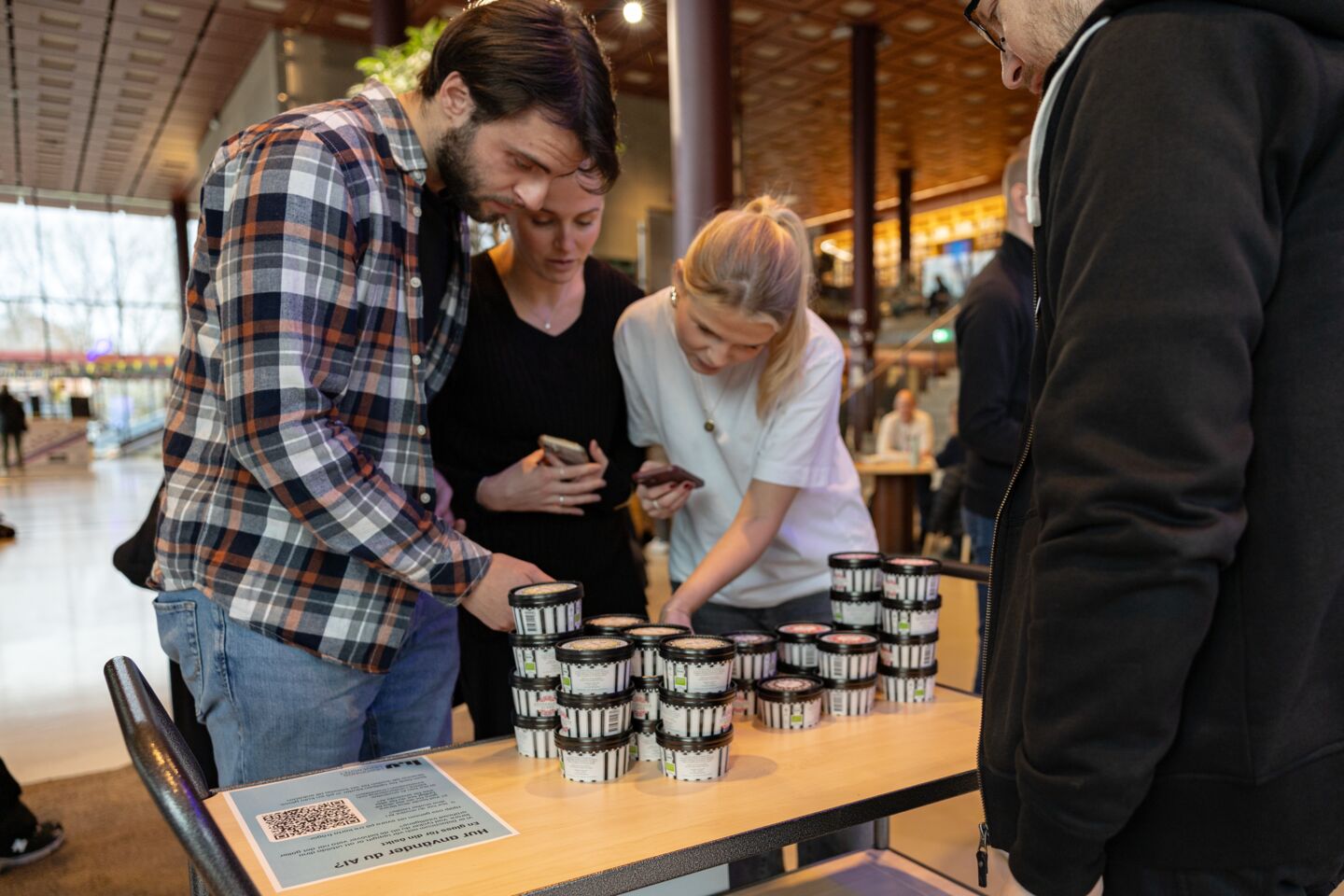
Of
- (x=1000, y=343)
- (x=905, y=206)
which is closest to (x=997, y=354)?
(x=1000, y=343)

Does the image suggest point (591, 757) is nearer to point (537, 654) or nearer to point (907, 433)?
point (537, 654)

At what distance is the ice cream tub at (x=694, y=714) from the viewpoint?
3.76ft

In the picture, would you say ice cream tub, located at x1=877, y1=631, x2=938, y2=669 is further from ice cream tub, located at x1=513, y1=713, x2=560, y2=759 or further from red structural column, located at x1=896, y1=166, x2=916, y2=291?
red structural column, located at x1=896, y1=166, x2=916, y2=291

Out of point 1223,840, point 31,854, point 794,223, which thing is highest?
point 794,223

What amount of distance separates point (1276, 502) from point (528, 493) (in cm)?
121

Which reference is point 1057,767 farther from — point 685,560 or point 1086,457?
point 685,560

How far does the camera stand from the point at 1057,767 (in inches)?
26.5

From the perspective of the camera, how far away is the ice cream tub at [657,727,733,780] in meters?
1.15

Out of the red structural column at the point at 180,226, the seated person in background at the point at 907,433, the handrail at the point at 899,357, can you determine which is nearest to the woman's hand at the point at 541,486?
the seated person in background at the point at 907,433

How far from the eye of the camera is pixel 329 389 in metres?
1.22

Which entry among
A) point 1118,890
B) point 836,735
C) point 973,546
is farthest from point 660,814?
point 973,546

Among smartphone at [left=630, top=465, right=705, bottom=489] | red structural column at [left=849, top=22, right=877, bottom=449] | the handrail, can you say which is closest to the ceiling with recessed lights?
red structural column at [left=849, top=22, right=877, bottom=449]

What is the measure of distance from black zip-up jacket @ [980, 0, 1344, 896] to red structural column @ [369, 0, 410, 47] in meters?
7.12

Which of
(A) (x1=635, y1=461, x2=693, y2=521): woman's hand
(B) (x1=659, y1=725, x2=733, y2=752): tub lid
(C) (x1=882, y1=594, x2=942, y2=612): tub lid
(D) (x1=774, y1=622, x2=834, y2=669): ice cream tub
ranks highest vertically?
(A) (x1=635, y1=461, x2=693, y2=521): woman's hand
